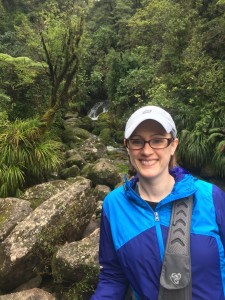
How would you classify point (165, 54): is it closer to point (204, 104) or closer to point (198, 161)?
point (204, 104)

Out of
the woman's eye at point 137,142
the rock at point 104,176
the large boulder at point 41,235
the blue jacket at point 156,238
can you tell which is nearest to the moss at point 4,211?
the large boulder at point 41,235

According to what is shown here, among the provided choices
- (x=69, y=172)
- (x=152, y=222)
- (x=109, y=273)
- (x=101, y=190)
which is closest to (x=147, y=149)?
(x=152, y=222)

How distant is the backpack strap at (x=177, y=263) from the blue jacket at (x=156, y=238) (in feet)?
0.11

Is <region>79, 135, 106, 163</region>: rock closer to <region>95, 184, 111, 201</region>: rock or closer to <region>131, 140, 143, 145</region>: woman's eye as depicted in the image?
<region>95, 184, 111, 201</region>: rock

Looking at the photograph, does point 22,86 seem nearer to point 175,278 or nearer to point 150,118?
point 150,118

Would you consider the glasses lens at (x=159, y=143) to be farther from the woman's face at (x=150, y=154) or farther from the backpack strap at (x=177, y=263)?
the backpack strap at (x=177, y=263)

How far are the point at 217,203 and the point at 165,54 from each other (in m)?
11.4

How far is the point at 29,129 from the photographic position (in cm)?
764

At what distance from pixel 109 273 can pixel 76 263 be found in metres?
2.35

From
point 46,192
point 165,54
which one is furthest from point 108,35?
point 46,192

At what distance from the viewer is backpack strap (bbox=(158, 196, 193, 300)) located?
4.88ft

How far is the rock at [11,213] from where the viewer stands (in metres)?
4.85

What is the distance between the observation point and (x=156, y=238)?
1585 mm

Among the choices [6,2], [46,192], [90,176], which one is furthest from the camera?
[6,2]
